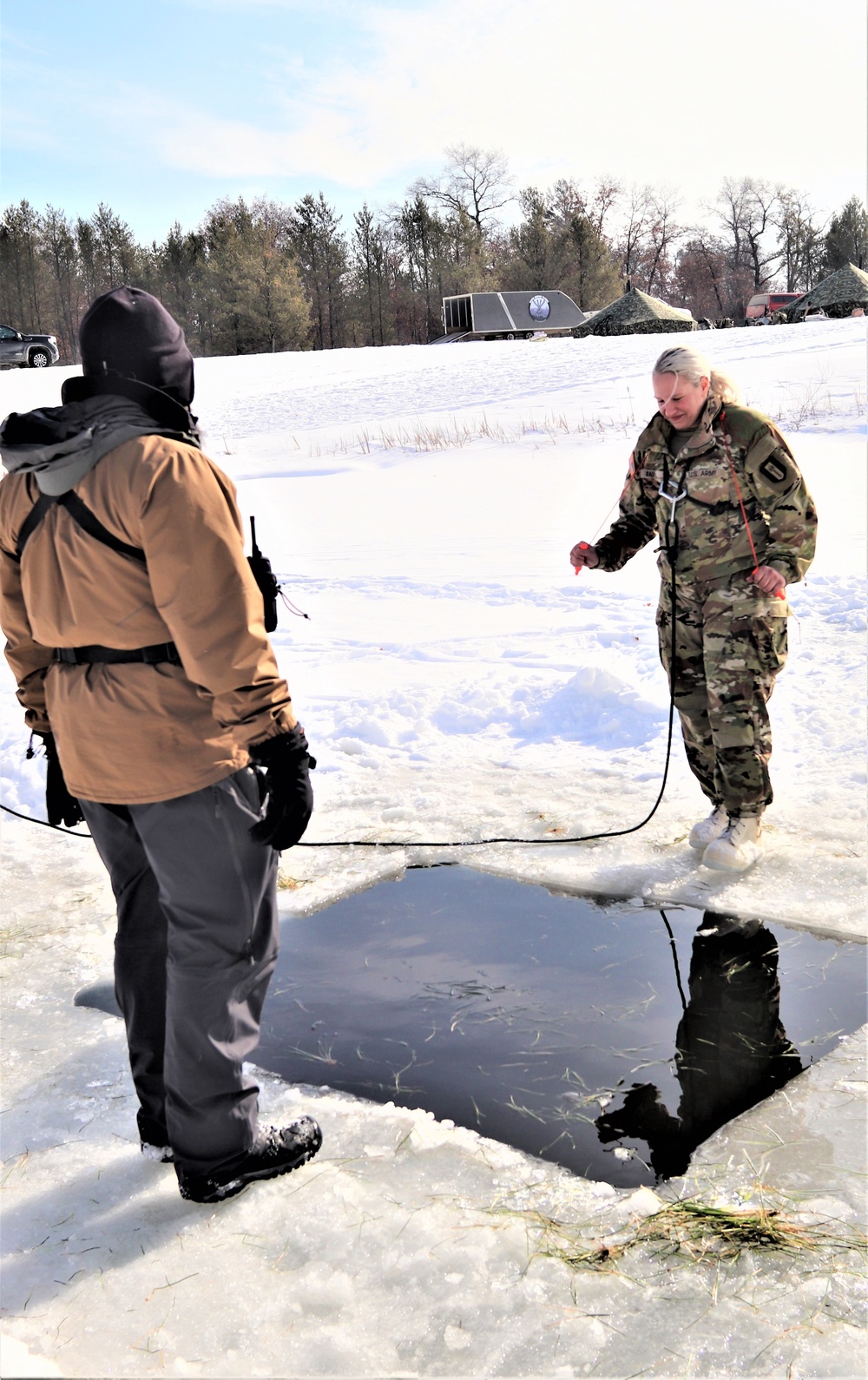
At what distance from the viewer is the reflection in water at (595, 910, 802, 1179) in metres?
2.51

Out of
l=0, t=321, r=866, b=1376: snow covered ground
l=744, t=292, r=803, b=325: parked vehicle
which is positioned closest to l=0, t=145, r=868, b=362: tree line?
l=744, t=292, r=803, b=325: parked vehicle

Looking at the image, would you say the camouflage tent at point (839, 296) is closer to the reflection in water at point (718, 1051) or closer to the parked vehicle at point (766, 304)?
the parked vehicle at point (766, 304)

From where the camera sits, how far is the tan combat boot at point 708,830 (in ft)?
13.2

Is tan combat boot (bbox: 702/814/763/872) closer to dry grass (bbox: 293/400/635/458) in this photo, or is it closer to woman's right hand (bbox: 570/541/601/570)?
woman's right hand (bbox: 570/541/601/570)

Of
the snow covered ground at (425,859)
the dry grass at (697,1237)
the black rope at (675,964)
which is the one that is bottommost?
the black rope at (675,964)

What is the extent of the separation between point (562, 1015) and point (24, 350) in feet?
91.1

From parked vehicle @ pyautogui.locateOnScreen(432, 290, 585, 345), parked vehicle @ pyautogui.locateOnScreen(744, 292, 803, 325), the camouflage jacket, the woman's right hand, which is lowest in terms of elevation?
the woman's right hand

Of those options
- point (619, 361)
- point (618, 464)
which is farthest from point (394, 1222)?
point (619, 361)

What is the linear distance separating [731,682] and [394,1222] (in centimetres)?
234

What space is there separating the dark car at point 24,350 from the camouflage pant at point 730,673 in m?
A: 26.6

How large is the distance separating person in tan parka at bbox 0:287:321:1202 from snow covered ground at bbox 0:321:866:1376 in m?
0.28

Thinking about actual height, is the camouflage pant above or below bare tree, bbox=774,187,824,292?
below

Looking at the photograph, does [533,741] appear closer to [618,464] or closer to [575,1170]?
[575,1170]

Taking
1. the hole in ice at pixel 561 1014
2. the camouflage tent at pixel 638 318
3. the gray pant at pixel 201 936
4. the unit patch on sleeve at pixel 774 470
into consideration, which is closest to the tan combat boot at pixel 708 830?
the hole in ice at pixel 561 1014
